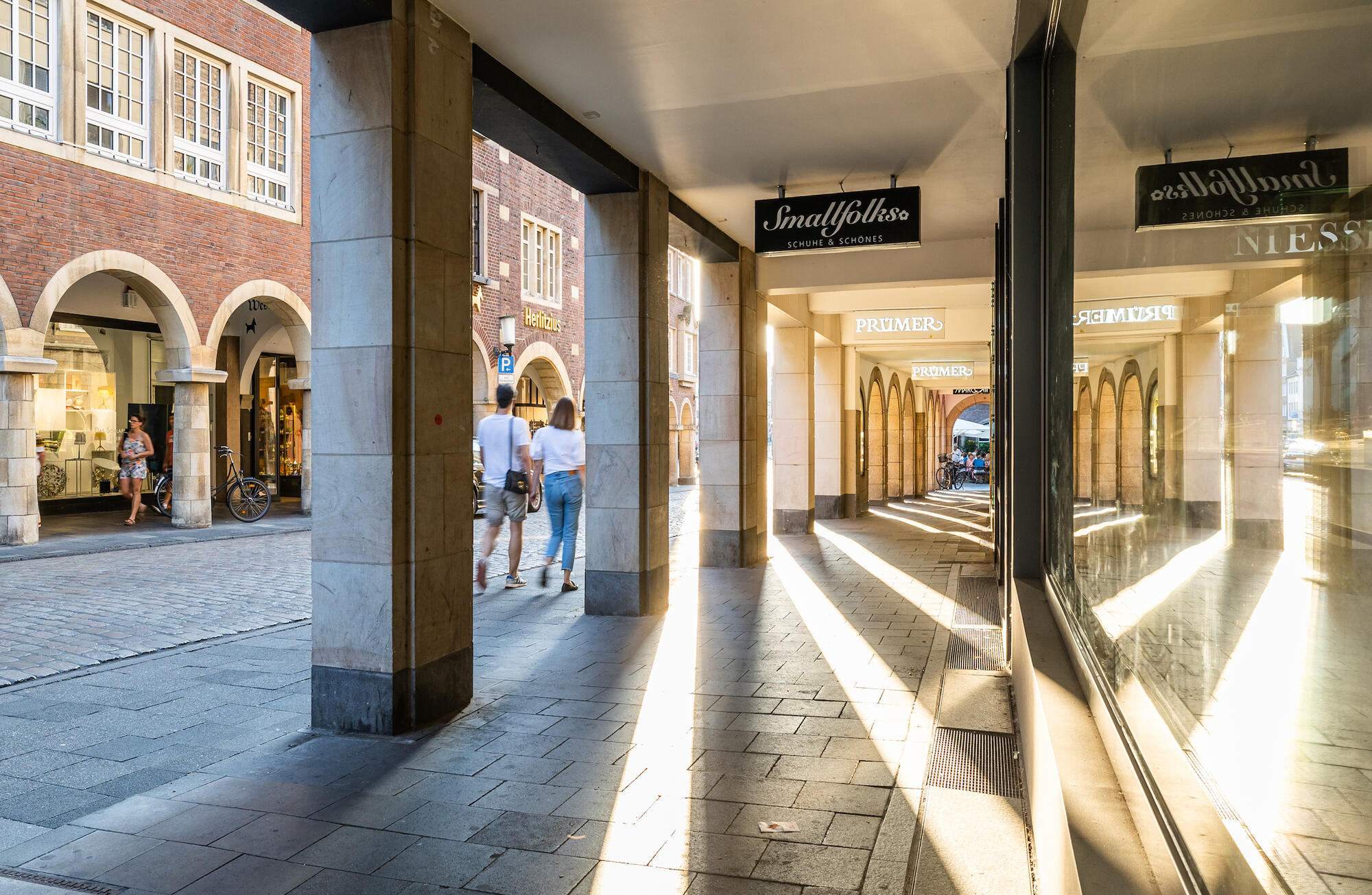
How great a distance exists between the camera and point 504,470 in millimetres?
9289

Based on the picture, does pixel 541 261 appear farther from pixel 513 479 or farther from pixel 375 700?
pixel 375 700

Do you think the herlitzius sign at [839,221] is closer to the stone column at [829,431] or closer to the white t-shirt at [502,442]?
the white t-shirt at [502,442]

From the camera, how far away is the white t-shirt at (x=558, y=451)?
935cm

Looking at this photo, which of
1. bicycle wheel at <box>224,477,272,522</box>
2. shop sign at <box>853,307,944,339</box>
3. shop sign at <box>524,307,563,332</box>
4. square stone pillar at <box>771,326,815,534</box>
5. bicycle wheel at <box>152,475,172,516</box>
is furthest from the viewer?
shop sign at <box>524,307,563,332</box>

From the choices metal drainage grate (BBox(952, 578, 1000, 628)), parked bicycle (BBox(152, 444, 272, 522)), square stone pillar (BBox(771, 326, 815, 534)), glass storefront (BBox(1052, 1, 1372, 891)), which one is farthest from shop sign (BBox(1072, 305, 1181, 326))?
parked bicycle (BBox(152, 444, 272, 522))

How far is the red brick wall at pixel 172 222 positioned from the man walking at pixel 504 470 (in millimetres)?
8190

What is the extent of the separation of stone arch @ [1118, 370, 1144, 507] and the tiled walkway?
1.57 m

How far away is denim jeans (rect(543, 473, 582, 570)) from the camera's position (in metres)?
9.33

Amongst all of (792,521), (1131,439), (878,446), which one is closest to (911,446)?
(878,446)

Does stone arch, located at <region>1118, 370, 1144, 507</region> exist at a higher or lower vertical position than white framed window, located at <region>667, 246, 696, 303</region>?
lower

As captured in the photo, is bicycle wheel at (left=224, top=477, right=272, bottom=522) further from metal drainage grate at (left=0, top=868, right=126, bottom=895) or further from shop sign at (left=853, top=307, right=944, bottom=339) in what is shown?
metal drainage grate at (left=0, top=868, right=126, bottom=895)

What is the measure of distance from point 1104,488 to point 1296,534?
74.8 inches

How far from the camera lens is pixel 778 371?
15.8 meters

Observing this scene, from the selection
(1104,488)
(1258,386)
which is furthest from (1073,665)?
(1258,386)
